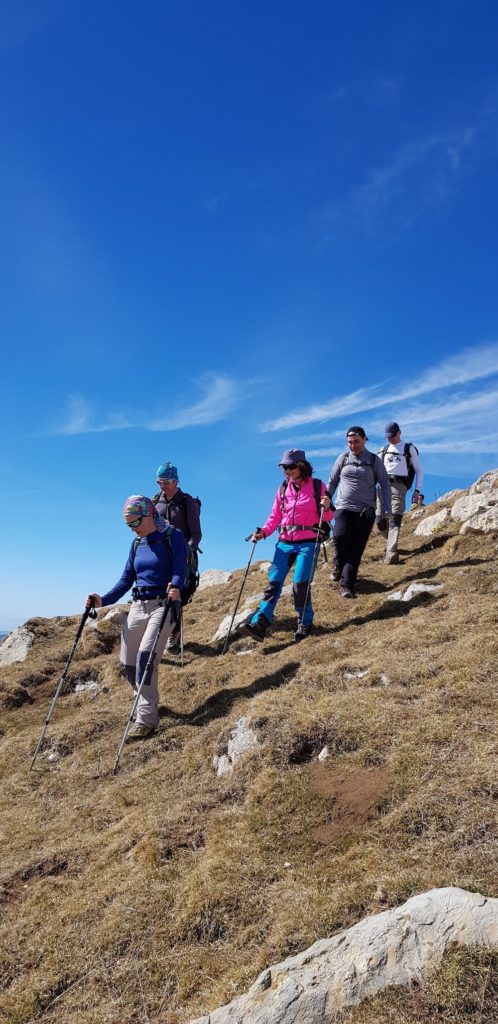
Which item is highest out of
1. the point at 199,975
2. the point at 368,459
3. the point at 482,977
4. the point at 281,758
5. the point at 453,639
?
the point at 368,459

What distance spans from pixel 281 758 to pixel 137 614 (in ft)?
14.2

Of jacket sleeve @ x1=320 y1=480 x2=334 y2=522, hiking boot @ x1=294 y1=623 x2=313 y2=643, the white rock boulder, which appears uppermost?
the white rock boulder

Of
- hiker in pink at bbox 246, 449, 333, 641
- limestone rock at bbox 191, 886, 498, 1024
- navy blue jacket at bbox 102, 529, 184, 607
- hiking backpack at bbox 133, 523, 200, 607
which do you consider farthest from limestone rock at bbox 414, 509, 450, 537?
limestone rock at bbox 191, 886, 498, 1024

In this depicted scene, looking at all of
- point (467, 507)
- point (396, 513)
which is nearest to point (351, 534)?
point (396, 513)

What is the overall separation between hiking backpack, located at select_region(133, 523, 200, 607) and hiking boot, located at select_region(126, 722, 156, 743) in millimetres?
2477

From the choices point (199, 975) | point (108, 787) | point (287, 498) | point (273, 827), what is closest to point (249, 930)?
point (199, 975)

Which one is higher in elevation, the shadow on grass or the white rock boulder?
the white rock boulder

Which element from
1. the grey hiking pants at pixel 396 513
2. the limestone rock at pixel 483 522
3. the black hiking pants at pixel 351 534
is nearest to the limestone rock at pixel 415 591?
the black hiking pants at pixel 351 534

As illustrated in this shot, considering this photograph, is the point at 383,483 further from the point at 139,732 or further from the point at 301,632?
the point at 139,732

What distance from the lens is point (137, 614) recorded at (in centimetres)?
1076

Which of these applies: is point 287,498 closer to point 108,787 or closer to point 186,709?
point 186,709

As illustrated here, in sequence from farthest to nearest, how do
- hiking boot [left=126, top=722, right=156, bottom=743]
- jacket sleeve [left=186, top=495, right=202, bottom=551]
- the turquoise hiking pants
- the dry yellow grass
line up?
jacket sleeve [left=186, top=495, right=202, bottom=551], the turquoise hiking pants, hiking boot [left=126, top=722, right=156, bottom=743], the dry yellow grass

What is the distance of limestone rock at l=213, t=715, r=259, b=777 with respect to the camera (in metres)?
8.01

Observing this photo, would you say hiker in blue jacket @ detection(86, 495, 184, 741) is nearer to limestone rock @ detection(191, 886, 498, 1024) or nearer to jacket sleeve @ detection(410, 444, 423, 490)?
limestone rock @ detection(191, 886, 498, 1024)
